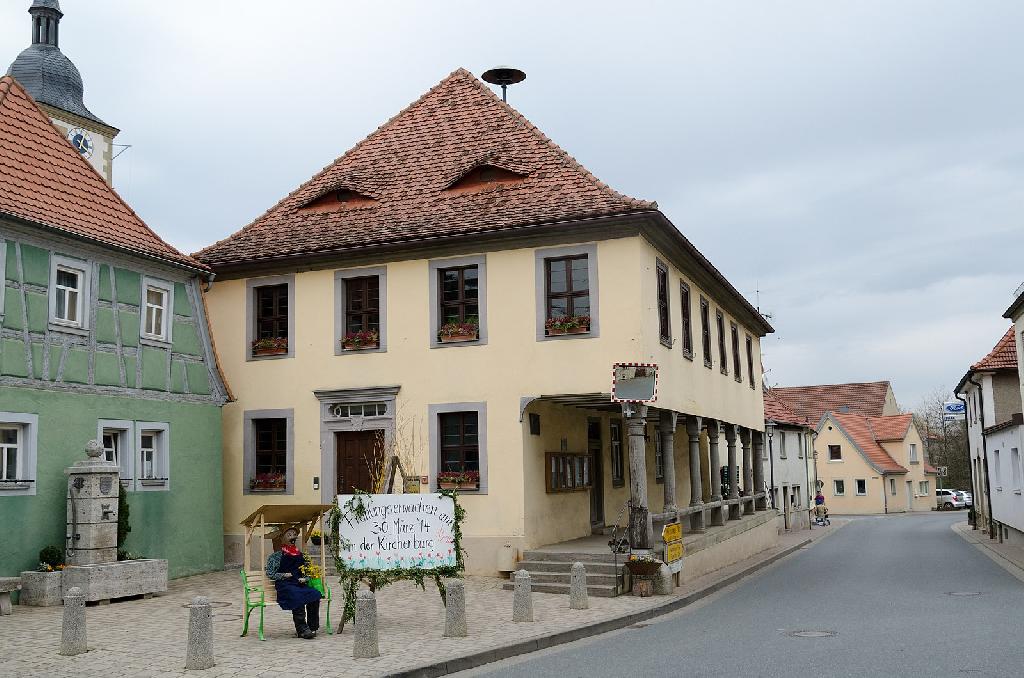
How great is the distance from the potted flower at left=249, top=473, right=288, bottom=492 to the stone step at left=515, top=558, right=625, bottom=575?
5.52 metres

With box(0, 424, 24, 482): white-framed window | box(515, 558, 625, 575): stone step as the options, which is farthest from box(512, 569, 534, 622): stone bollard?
box(0, 424, 24, 482): white-framed window

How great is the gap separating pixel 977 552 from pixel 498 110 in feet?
59.0

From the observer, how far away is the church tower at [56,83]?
48250 millimetres

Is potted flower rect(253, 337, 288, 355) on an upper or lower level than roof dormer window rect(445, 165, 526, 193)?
lower

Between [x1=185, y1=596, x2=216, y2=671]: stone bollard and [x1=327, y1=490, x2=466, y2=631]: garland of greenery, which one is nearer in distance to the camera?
[x1=185, y1=596, x2=216, y2=671]: stone bollard

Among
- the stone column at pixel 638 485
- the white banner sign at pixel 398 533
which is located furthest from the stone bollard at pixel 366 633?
the stone column at pixel 638 485

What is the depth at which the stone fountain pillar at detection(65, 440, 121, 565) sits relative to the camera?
16.1m

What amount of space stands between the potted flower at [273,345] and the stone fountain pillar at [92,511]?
541 centimetres

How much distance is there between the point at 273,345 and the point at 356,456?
3017 mm

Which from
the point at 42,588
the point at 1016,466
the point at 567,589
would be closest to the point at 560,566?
the point at 567,589

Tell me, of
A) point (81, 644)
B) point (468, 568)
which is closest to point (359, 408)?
point (468, 568)

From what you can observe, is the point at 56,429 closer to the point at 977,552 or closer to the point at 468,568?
the point at 468,568

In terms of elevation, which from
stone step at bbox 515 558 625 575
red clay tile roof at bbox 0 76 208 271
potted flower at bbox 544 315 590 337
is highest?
red clay tile roof at bbox 0 76 208 271

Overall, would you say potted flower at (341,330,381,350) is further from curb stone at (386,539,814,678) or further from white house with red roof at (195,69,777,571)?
curb stone at (386,539,814,678)
